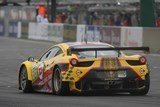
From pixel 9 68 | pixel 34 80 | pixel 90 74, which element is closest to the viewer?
pixel 90 74

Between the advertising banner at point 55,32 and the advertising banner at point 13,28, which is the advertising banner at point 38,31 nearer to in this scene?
the advertising banner at point 55,32

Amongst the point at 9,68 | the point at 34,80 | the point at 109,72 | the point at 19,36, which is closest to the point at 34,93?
the point at 34,80

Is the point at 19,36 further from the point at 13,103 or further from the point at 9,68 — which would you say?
the point at 13,103

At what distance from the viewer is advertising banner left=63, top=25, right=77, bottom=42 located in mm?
41188

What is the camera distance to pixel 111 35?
35.4m

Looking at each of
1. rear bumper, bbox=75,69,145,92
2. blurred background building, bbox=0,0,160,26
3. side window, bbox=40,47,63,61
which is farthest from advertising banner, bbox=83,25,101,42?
rear bumper, bbox=75,69,145,92

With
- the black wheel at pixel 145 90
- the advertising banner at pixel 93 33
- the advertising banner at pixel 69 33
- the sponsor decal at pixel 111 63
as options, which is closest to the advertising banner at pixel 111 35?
the advertising banner at pixel 93 33

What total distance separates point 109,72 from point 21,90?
3390 mm

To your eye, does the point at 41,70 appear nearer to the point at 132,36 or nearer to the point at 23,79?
the point at 23,79

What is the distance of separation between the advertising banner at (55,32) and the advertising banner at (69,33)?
1.71 ft

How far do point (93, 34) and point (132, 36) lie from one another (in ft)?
17.8

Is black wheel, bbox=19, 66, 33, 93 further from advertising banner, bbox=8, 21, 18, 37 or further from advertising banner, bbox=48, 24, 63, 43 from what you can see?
advertising banner, bbox=8, 21, 18, 37

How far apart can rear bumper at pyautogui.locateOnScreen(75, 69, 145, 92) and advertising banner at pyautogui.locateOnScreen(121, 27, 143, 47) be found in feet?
58.9

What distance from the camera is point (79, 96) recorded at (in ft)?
46.5
